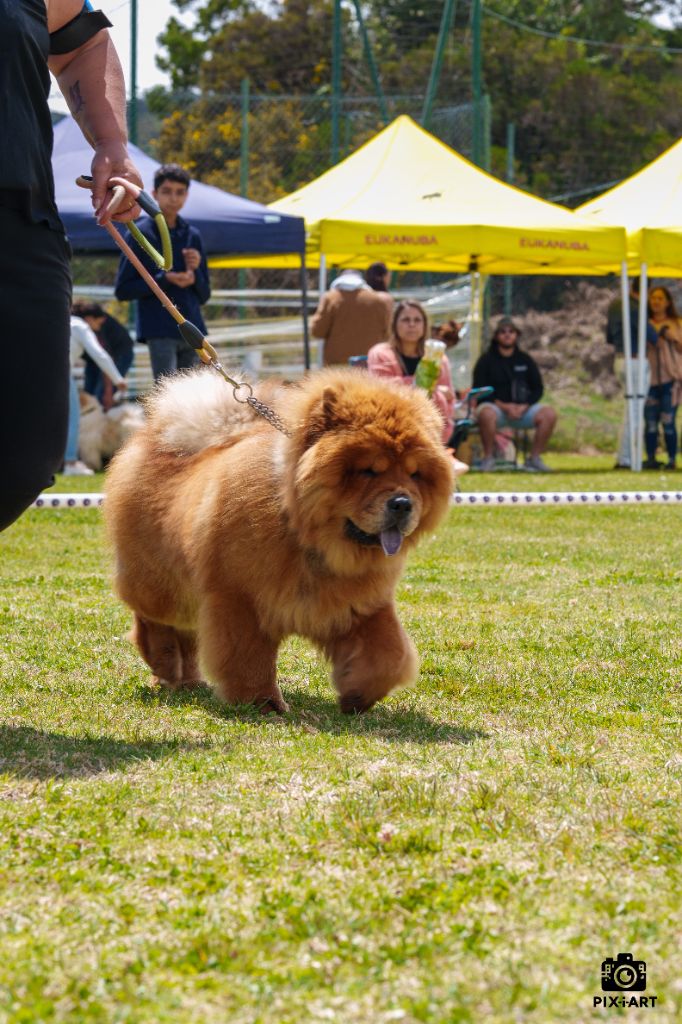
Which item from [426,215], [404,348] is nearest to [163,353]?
[404,348]

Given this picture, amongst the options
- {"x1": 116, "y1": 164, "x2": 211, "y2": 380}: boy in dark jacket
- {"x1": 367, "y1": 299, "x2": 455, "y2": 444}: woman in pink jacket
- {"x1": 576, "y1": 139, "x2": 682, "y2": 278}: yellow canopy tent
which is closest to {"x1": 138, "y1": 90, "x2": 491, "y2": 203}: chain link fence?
{"x1": 576, "y1": 139, "x2": 682, "y2": 278}: yellow canopy tent

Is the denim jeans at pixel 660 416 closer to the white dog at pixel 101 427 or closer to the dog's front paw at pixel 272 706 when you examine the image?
the white dog at pixel 101 427

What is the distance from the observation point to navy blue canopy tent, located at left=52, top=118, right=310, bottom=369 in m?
12.8

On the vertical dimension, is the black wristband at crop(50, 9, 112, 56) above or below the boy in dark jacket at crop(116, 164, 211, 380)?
above

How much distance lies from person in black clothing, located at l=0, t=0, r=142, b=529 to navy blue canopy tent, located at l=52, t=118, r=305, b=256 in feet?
31.4

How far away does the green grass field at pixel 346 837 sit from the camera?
80.9 inches

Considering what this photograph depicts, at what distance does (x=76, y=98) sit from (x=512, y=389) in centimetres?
1218

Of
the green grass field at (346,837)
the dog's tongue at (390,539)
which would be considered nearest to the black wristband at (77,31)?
the dog's tongue at (390,539)

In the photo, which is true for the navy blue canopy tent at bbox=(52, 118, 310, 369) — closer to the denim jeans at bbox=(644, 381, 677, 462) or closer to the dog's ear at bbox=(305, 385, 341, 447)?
the denim jeans at bbox=(644, 381, 677, 462)

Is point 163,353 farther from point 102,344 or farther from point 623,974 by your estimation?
point 623,974

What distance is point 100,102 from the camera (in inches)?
140

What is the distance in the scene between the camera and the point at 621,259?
15039 millimetres

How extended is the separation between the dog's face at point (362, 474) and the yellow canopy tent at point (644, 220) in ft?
38.2

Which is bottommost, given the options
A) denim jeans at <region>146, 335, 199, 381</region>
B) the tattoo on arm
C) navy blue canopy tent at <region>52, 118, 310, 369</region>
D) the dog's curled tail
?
the dog's curled tail
